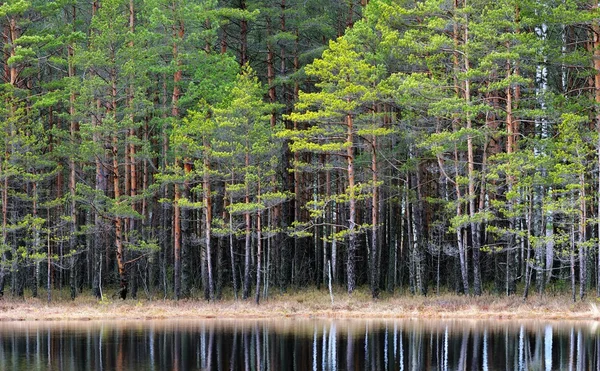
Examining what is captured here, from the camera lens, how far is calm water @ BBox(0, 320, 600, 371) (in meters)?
20.1

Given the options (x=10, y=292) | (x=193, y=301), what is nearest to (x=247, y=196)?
(x=193, y=301)

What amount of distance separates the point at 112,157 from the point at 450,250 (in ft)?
61.8

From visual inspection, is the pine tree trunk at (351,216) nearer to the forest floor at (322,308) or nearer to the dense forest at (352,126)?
the dense forest at (352,126)

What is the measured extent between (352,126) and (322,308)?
9406 mm

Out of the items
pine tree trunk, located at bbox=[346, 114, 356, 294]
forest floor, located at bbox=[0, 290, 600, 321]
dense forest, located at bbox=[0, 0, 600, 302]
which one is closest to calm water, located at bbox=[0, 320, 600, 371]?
forest floor, located at bbox=[0, 290, 600, 321]

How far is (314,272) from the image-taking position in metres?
51.8

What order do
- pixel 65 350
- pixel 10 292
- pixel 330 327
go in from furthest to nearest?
pixel 10 292
pixel 330 327
pixel 65 350

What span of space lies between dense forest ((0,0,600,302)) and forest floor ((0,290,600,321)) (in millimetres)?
1413

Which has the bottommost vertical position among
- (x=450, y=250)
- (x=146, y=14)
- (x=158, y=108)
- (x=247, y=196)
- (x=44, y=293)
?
(x=44, y=293)

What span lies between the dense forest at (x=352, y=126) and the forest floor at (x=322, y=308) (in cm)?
141

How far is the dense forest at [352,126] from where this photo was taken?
36.1 meters

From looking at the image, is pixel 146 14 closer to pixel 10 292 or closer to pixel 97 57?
pixel 97 57

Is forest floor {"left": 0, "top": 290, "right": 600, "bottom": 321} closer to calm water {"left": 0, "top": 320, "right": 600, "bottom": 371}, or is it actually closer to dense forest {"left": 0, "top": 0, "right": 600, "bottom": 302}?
dense forest {"left": 0, "top": 0, "right": 600, "bottom": 302}

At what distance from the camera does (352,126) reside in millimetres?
40094
